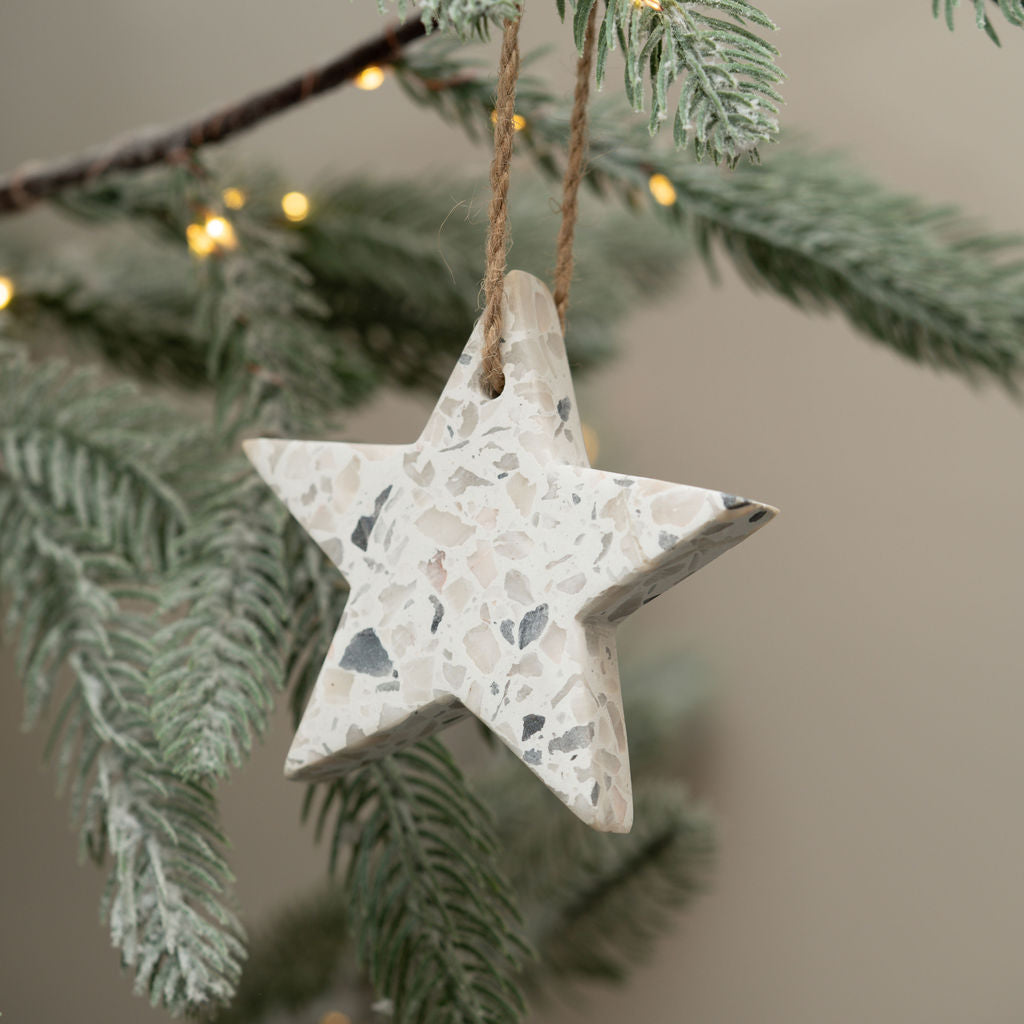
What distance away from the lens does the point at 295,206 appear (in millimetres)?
600

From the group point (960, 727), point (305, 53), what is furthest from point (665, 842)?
point (305, 53)

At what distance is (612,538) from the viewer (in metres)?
0.31

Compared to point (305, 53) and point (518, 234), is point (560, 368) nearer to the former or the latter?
point (518, 234)

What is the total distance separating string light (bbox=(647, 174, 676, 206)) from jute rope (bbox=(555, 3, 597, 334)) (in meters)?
0.08

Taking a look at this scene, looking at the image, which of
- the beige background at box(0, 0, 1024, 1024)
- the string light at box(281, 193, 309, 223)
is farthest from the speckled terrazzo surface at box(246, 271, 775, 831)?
the beige background at box(0, 0, 1024, 1024)

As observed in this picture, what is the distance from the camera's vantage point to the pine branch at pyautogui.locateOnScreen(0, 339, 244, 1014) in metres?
0.33

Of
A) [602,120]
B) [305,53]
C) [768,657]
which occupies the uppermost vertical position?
[305,53]

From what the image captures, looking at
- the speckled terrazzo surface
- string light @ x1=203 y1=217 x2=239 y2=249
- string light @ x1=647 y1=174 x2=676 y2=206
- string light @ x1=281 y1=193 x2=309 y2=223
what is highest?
string light @ x1=281 y1=193 x2=309 y2=223

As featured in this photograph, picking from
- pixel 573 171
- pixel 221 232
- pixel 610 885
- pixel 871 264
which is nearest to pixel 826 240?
pixel 871 264

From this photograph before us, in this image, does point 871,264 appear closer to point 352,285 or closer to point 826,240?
point 826,240

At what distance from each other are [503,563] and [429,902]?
145mm

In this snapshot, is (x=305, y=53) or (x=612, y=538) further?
(x=305, y=53)

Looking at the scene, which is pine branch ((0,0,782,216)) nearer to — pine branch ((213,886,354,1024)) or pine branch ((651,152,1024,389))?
pine branch ((651,152,1024,389))

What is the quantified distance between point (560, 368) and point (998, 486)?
0.70 metres
